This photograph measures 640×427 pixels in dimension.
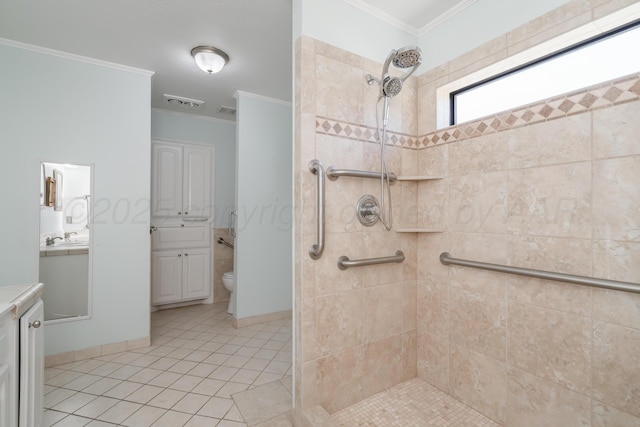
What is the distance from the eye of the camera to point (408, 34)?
1.92 meters

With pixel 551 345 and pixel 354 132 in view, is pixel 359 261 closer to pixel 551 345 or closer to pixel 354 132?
pixel 354 132

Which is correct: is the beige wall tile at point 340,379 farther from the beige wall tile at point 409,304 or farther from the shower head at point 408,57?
the shower head at point 408,57

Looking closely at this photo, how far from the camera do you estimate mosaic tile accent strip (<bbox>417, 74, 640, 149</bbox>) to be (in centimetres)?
112

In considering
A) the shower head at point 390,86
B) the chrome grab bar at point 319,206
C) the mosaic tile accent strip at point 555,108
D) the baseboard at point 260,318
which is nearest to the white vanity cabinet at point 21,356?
the chrome grab bar at point 319,206

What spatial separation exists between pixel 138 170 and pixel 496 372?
118 inches

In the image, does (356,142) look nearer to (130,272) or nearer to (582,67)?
(582,67)

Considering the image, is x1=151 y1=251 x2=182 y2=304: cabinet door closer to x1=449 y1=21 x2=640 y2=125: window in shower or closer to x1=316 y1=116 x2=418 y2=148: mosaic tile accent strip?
x1=316 y1=116 x2=418 y2=148: mosaic tile accent strip

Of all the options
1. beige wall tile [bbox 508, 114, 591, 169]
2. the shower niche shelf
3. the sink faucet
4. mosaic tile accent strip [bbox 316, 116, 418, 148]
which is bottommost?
the sink faucet

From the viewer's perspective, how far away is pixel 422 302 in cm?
189

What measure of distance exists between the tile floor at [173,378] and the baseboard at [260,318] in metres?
0.07

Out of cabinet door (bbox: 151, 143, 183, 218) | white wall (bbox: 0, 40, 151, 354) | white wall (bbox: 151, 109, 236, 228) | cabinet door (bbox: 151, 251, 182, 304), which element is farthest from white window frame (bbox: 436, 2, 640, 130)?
cabinet door (bbox: 151, 251, 182, 304)

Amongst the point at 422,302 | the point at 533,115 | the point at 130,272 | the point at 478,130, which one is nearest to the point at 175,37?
the point at 130,272

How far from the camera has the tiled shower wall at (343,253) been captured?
1.50 metres

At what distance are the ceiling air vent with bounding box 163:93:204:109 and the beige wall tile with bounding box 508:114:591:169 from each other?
310cm
